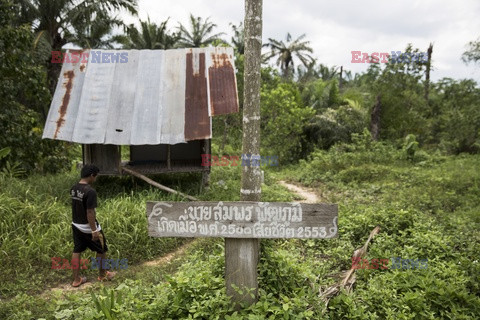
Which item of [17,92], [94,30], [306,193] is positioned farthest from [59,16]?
[306,193]

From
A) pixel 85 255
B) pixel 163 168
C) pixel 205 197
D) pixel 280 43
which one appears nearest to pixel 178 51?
pixel 163 168

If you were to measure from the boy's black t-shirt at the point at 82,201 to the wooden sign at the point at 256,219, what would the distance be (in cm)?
191

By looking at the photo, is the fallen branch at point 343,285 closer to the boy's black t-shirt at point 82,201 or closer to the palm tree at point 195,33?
the boy's black t-shirt at point 82,201

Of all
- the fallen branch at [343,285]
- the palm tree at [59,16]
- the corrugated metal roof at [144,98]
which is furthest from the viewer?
the palm tree at [59,16]

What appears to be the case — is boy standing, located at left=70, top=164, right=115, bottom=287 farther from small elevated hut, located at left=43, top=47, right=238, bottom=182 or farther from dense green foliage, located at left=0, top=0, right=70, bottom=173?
dense green foliage, located at left=0, top=0, right=70, bottom=173

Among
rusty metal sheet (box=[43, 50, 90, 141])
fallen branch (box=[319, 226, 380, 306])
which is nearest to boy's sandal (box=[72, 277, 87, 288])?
fallen branch (box=[319, 226, 380, 306])

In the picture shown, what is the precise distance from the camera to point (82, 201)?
14.4ft

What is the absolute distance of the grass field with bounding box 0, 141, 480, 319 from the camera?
10.6ft

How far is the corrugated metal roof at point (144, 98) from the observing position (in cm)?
764

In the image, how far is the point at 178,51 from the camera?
29.3ft

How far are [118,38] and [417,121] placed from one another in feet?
53.6

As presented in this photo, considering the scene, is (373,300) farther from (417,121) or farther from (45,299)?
(417,121)

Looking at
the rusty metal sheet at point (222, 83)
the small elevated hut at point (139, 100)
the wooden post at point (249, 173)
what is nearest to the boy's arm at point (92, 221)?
the wooden post at point (249, 173)

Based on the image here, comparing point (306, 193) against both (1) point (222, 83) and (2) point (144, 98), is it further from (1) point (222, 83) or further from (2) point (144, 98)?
(2) point (144, 98)
